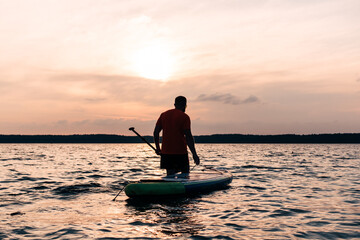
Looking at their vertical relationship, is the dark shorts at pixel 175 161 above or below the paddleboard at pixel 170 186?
above

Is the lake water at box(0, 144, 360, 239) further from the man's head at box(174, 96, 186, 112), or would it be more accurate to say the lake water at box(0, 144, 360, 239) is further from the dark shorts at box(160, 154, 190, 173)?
the man's head at box(174, 96, 186, 112)

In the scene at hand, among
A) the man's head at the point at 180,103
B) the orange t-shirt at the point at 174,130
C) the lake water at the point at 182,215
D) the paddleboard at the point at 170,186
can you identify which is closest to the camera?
the lake water at the point at 182,215

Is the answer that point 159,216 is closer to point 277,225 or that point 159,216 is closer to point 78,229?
point 78,229

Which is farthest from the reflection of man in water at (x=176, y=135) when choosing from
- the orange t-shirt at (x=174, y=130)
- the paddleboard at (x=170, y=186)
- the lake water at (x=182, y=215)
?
the lake water at (x=182, y=215)

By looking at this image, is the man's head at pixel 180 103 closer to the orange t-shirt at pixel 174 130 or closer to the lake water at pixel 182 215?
the orange t-shirt at pixel 174 130

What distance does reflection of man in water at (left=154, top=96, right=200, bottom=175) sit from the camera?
9.20 m

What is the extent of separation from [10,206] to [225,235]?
5.35 metres

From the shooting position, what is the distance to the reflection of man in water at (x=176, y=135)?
362 inches

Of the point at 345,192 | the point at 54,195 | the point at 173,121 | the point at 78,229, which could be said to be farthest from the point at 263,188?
the point at 78,229

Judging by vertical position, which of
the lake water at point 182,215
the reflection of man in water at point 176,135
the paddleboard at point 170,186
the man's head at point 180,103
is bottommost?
the lake water at point 182,215

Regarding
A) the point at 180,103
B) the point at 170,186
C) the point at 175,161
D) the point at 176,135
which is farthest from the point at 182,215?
the point at 180,103

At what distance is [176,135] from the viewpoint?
9.25 m

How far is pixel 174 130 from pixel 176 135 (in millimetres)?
145

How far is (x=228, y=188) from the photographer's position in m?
11.9
